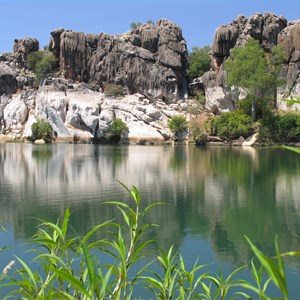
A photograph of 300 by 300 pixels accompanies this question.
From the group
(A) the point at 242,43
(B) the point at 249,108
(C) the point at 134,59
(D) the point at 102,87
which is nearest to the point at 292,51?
(A) the point at 242,43

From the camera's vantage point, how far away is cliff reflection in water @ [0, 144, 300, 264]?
40.6ft

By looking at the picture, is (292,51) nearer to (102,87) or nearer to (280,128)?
(280,128)

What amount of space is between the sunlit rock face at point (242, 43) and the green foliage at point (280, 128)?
9.55 meters

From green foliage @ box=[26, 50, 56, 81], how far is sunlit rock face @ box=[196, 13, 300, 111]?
30.6 m

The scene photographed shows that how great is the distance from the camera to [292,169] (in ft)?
96.6

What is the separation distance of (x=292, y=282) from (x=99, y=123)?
66514mm

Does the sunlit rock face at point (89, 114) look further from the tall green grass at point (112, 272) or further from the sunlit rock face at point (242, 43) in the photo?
the tall green grass at point (112, 272)

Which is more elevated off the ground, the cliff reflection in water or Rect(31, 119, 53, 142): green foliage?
Rect(31, 119, 53, 142): green foliage

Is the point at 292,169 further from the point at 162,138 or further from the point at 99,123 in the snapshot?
the point at 99,123

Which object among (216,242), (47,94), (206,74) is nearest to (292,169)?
(216,242)

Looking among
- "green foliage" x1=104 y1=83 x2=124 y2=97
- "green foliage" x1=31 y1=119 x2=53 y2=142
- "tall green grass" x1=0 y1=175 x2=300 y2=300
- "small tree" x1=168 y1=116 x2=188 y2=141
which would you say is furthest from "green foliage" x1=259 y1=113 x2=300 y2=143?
"tall green grass" x1=0 y1=175 x2=300 y2=300

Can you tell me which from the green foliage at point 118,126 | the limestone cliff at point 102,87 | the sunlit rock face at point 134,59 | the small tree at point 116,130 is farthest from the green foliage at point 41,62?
the green foliage at point 118,126

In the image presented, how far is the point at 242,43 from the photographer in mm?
71688

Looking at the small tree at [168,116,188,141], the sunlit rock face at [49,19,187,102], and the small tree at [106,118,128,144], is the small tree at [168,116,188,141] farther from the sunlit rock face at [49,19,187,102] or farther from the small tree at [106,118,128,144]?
the sunlit rock face at [49,19,187,102]
